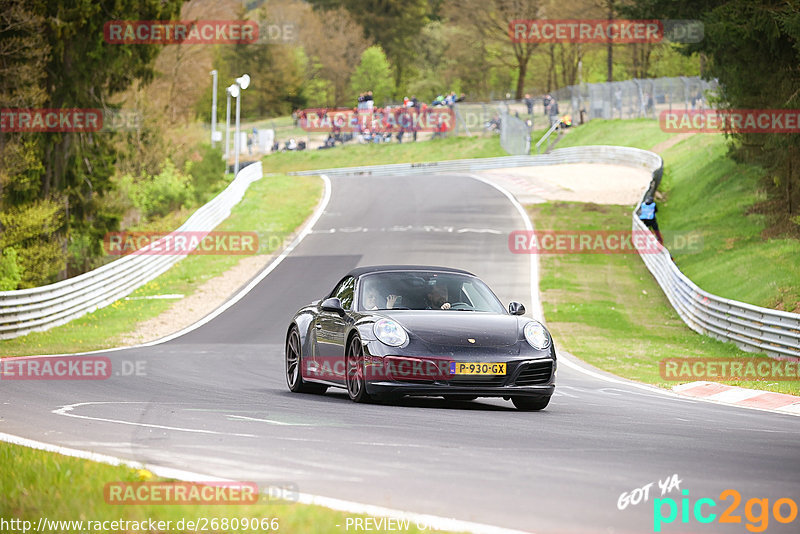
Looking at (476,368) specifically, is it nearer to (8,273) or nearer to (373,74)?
(8,273)

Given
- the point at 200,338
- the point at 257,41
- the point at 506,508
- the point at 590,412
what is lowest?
the point at 200,338

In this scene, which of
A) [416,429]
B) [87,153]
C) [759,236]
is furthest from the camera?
[87,153]

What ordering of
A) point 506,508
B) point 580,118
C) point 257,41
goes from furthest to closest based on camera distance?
point 257,41 → point 580,118 → point 506,508

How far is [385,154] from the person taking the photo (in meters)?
90.6

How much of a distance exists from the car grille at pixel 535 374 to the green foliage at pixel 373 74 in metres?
122

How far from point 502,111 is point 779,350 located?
215 feet

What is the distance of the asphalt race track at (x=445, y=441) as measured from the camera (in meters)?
6.25

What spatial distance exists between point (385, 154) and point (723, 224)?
52.7 metres

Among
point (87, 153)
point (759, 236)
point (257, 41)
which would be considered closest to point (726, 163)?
point (759, 236)

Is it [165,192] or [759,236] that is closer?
[759,236]

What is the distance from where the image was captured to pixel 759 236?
116 feet

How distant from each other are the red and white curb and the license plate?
11.9 feet

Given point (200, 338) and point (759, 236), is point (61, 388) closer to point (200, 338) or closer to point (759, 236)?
point (200, 338)

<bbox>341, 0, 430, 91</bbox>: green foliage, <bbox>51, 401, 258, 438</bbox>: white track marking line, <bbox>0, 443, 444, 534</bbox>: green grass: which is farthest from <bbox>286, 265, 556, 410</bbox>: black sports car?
<bbox>341, 0, 430, 91</bbox>: green foliage
